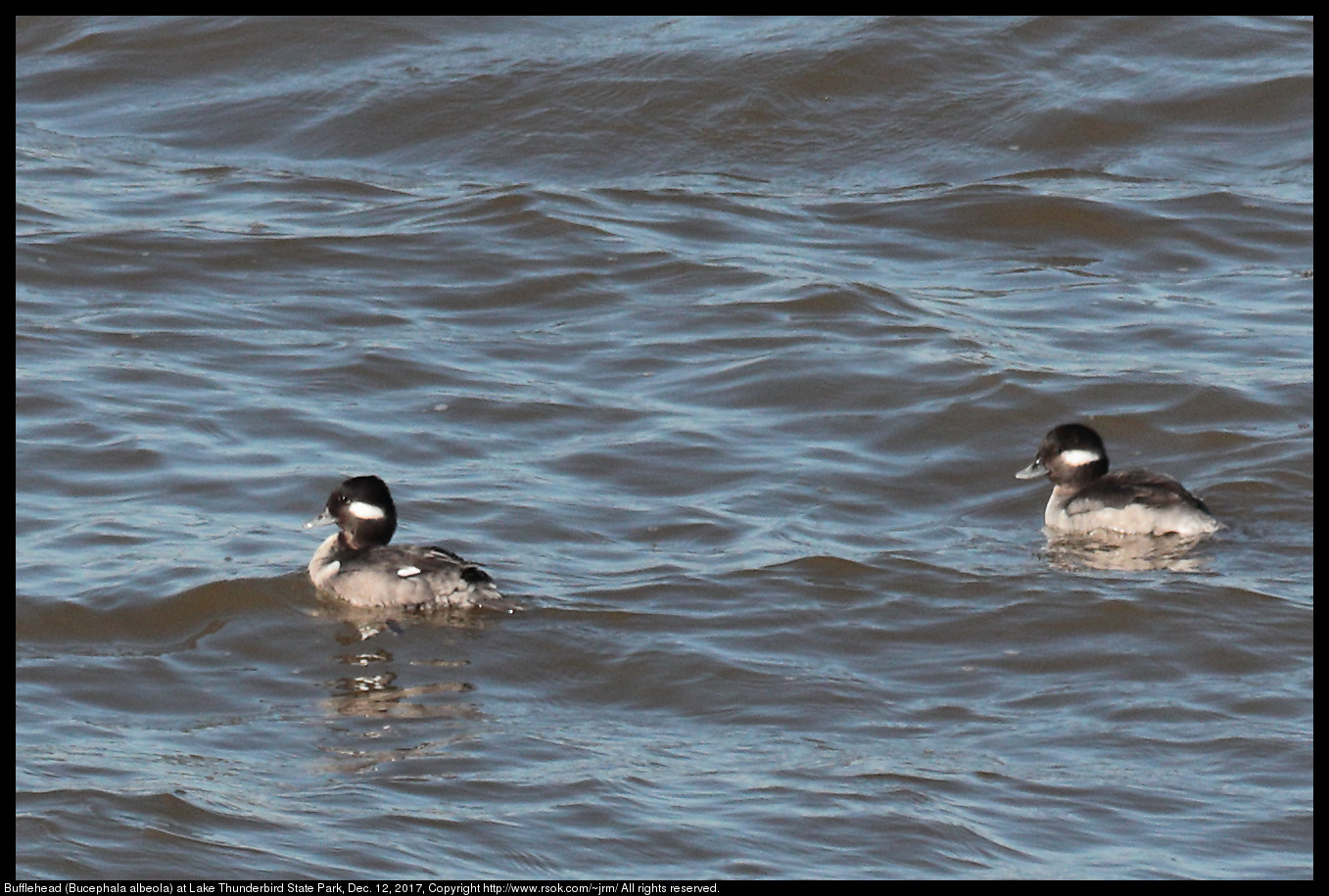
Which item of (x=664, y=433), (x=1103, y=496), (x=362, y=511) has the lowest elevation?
(x=1103, y=496)

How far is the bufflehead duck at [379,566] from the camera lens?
880 cm

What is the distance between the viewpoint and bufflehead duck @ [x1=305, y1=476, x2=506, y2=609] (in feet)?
28.9

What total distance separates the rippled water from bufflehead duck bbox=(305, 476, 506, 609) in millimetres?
147

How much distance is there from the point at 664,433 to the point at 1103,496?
7.62ft

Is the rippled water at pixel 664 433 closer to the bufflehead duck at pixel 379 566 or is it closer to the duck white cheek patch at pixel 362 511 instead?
the bufflehead duck at pixel 379 566

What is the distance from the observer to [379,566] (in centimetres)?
901

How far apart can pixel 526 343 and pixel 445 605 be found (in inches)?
147

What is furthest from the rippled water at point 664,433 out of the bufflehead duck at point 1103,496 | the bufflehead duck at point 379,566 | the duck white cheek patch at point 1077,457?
the duck white cheek patch at point 1077,457

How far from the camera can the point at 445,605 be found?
29.1 feet

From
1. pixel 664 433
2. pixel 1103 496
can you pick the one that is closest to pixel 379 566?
pixel 664 433

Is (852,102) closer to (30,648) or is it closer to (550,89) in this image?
(550,89)

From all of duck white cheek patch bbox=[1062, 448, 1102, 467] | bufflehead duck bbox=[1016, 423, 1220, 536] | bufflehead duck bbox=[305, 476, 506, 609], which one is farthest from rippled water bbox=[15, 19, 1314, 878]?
duck white cheek patch bbox=[1062, 448, 1102, 467]

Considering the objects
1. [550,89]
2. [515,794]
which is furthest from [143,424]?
[550,89]

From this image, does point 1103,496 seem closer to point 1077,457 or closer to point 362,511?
point 1077,457
